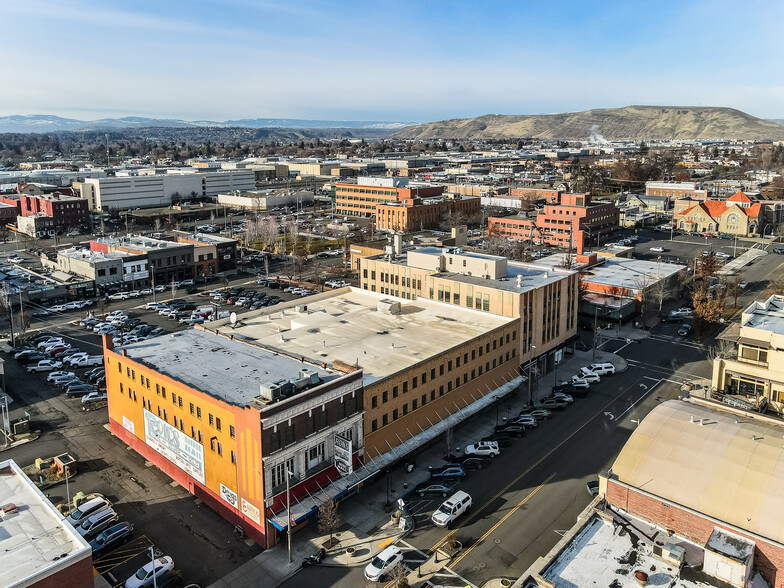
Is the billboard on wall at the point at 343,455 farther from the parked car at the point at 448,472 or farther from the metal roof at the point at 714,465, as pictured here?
the metal roof at the point at 714,465

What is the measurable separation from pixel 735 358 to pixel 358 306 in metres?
27.7

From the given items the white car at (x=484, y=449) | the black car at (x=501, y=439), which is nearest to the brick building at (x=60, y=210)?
the black car at (x=501, y=439)

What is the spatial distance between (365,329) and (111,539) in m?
21.0

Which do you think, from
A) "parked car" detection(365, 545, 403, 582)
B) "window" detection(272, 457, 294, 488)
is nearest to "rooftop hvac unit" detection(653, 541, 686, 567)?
"parked car" detection(365, 545, 403, 582)

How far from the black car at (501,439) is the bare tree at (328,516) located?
12941mm

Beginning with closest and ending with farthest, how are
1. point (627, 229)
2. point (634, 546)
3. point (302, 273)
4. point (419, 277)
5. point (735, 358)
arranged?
1. point (634, 546)
2. point (735, 358)
3. point (419, 277)
4. point (302, 273)
5. point (627, 229)

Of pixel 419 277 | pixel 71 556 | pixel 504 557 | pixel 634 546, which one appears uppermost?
pixel 419 277

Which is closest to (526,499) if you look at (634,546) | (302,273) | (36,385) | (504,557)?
A: (504,557)

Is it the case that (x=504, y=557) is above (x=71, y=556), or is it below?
below

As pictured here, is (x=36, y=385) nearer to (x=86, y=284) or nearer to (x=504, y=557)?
(x=86, y=284)

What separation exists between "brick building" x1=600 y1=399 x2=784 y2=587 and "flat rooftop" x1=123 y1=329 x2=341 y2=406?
52.3 feet

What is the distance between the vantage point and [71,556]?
809 inches

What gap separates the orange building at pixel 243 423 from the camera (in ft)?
94.0

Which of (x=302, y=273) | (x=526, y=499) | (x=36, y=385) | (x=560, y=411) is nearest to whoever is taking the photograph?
(x=526, y=499)
